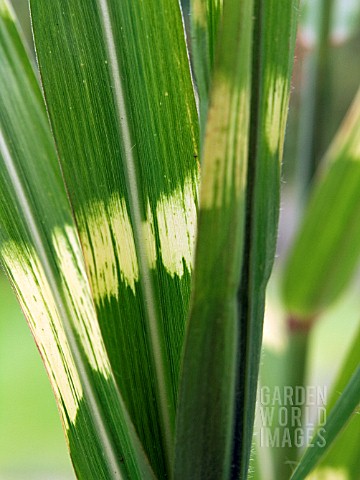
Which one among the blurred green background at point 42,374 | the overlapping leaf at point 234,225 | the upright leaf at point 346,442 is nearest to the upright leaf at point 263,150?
the overlapping leaf at point 234,225

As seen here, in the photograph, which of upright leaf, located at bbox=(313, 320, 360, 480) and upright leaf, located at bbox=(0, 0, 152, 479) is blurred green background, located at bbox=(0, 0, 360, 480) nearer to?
upright leaf, located at bbox=(313, 320, 360, 480)

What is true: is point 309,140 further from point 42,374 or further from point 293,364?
point 42,374

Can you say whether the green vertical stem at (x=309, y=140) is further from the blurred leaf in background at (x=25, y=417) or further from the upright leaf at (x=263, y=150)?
the blurred leaf in background at (x=25, y=417)

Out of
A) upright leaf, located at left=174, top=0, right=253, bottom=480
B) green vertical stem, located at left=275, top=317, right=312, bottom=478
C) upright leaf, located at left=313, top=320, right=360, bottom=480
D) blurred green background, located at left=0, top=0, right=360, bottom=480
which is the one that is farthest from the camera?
blurred green background, located at left=0, top=0, right=360, bottom=480

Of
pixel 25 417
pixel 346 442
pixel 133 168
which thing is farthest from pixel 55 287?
pixel 25 417

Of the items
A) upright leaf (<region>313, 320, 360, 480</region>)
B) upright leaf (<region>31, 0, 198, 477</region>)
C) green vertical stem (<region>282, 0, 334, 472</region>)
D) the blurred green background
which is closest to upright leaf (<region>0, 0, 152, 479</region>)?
upright leaf (<region>31, 0, 198, 477</region>)

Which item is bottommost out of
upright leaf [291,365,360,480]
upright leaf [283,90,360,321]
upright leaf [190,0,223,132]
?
upright leaf [291,365,360,480]
